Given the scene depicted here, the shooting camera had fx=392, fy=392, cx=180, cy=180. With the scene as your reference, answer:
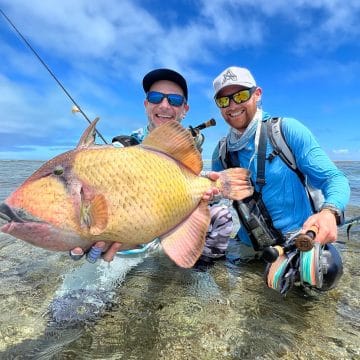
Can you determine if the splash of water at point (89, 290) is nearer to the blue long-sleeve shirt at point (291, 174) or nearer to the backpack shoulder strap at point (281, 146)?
the blue long-sleeve shirt at point (291, 174)

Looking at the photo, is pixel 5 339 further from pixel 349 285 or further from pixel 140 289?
pixel 349 285

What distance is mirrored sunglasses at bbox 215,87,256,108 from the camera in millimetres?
3845

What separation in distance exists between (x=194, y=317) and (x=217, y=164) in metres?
1.91

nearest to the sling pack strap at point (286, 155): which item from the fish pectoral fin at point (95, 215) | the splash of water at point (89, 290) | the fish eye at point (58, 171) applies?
the splash of water at point (89, 290)

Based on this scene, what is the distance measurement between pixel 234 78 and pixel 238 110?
12.4 inches

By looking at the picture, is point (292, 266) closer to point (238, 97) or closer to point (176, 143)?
point (176, 143)

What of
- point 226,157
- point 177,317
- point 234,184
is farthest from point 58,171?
point 226,157

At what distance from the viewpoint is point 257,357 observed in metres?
2.49

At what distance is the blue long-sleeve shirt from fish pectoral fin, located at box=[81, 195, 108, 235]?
203 centimetres

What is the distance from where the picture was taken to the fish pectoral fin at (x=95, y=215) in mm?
2145

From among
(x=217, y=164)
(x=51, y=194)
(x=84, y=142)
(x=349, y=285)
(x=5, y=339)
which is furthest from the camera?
(x=217, y=164)

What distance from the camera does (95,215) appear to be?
2.15 metres

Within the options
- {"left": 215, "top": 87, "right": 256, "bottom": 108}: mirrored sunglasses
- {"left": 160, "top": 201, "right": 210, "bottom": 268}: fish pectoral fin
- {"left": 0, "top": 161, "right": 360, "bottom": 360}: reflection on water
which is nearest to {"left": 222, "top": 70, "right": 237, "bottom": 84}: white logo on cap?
{"left": 215, "top": 87, "right": 256, "bottom": 108}: mirrored sunglasses

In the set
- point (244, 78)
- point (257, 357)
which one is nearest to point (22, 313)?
point (257, 357)
